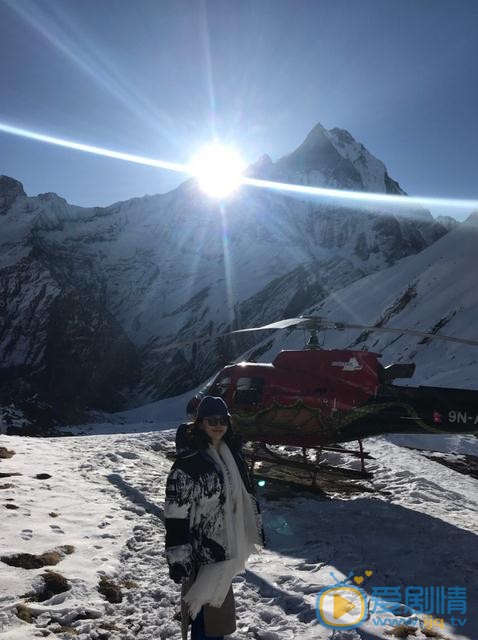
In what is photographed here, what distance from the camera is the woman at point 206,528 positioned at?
3066mm

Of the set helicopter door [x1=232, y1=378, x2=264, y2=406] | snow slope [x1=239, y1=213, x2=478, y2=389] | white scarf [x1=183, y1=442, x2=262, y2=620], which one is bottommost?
white scarf [x1=183, y1=442, x2=262, y2=620]

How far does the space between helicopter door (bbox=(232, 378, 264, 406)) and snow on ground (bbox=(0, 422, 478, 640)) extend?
2025mm

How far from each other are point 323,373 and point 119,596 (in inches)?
252

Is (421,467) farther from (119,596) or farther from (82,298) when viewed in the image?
(82,298)

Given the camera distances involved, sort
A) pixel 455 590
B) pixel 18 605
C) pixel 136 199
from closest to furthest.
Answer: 1. pixel 18 605
2. pixel 455 590
3. pixel 136 199

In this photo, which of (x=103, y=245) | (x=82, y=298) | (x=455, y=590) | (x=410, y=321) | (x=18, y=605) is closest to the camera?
(x=18, y=605)

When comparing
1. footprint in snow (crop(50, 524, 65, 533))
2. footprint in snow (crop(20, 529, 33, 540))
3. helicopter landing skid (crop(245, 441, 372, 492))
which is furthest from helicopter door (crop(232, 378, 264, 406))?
footprint in snow (crop(20, 529, 33, 540))

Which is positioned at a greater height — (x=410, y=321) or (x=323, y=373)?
(x=410, y=321)

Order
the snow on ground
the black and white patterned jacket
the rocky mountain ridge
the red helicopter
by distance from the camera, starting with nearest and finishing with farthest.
Answer: the black and white patterned jacket < the snow on ground < the red helicopter < the rocky mountain ridge

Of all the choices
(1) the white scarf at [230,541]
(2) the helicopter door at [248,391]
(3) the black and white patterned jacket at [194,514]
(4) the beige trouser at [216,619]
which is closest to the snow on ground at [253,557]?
(4) the beige trouser at [216,619]

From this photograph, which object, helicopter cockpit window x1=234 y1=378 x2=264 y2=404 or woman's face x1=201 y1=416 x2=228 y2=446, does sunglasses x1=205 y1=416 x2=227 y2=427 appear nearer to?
woman's face x1=201 y1=416 x2=228 y2=446

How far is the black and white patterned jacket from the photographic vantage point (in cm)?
304

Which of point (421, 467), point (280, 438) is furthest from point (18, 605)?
point (421, 467)

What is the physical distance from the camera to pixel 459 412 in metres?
8.94
